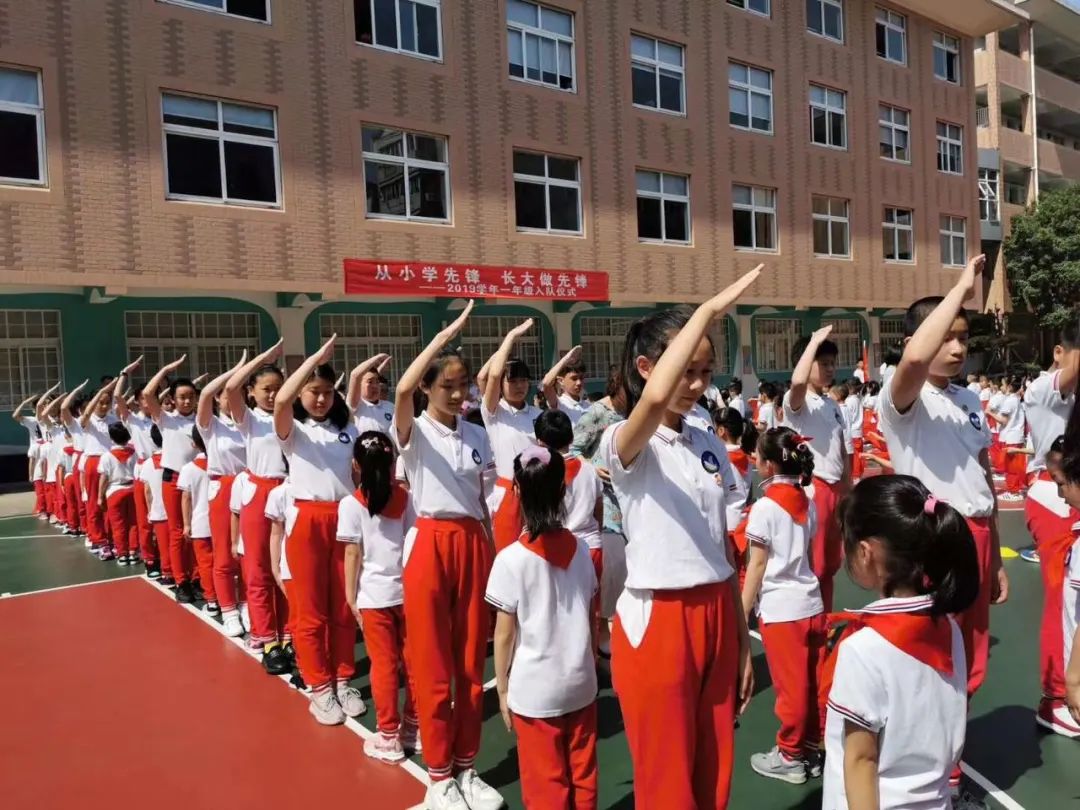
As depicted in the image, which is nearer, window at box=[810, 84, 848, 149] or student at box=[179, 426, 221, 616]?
student at box=[179, 426, 221, 616]

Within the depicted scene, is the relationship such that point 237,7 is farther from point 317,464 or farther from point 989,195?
point 989,195

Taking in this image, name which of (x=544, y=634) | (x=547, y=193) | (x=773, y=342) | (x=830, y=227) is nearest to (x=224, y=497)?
(x=544, y=634)

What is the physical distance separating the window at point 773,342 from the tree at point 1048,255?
34.0ft

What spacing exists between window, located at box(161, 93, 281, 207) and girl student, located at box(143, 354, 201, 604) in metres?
6.64

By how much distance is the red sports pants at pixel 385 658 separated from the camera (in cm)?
345

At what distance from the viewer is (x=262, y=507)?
4.65m

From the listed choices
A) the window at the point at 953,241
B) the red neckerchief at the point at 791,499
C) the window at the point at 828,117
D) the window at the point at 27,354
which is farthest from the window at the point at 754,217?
the red neckerchief at the point at 791,499

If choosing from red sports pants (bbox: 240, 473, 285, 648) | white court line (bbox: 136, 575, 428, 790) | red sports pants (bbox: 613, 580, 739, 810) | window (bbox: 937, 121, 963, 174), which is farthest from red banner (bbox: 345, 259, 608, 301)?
window (bbox: 937, 121, 963, 174)

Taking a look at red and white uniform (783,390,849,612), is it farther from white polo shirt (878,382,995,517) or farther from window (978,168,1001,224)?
window (978,168,1001,224)

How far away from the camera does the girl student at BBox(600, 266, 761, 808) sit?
2.10 meters

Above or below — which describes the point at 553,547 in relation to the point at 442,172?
below

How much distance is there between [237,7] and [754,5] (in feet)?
40.0

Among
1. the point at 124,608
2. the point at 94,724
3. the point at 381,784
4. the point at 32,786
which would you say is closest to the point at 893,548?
the point at 381,784

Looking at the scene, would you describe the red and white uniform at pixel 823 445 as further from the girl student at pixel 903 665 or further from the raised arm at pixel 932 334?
the girl student at pixel 903 665
